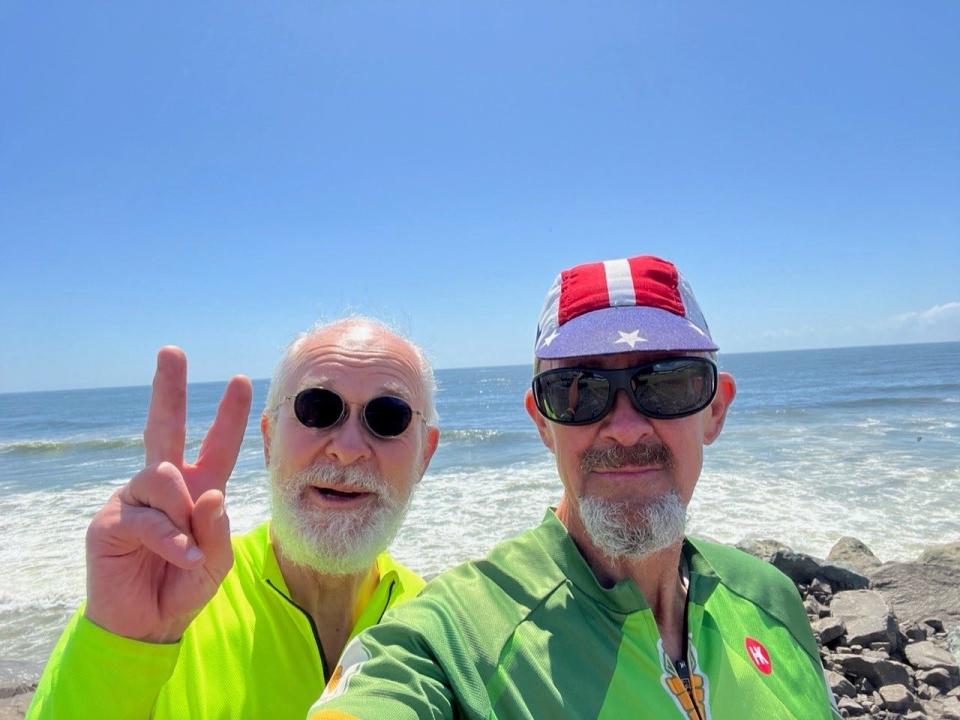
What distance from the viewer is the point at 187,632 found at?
225cm

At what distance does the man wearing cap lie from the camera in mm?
1562

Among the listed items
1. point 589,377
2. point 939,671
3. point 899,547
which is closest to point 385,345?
point 589,377

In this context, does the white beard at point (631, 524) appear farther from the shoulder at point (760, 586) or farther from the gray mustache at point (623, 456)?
the shoulder at point (760, 586)

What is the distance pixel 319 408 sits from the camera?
289 centimetres

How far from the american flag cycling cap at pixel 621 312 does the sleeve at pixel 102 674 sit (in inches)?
59.9

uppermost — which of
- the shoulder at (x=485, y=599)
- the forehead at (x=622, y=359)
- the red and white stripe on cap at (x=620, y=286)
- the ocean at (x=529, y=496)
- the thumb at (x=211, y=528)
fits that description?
the red and white stripe on cap at (x=620, y=286)

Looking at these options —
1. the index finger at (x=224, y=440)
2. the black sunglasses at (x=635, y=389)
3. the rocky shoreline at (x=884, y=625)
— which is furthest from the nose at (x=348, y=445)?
the rocky shoreline at (x=884, y=625)

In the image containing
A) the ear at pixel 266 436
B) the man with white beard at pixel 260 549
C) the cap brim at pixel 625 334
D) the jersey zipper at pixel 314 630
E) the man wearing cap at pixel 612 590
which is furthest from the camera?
the ear at pixel 266 436

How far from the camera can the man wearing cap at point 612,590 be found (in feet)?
5.12

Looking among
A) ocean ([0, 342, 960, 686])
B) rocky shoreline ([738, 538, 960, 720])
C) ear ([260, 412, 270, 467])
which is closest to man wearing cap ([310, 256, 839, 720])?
ear ([260, 412, 270, 467])

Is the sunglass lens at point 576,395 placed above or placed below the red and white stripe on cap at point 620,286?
below

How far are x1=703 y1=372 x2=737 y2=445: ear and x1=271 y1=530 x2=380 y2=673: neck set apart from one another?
1637mm

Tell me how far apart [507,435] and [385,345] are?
25.1 m

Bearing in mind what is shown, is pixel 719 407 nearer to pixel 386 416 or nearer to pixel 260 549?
pixel 386 416
